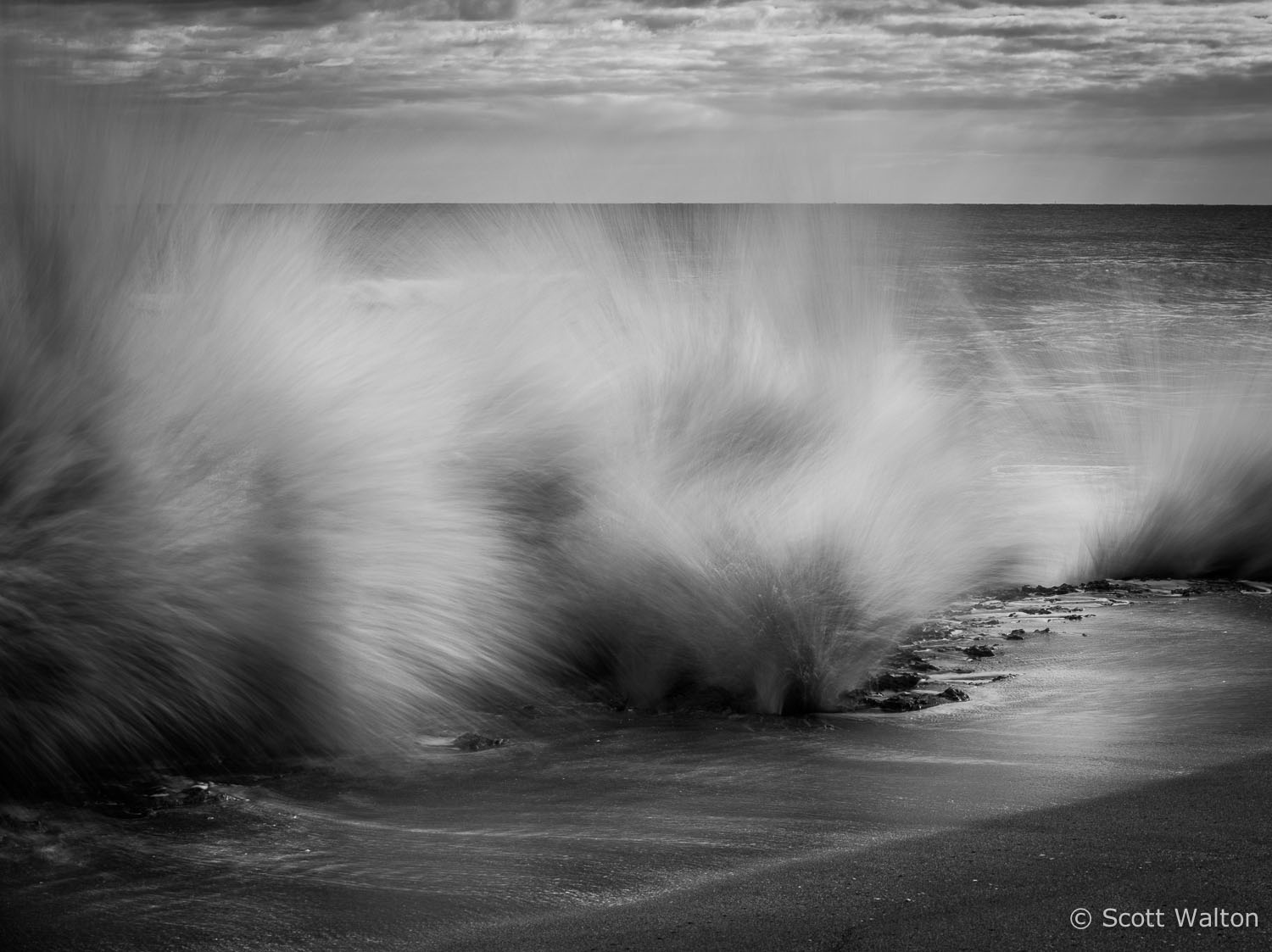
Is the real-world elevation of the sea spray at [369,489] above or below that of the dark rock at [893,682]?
above

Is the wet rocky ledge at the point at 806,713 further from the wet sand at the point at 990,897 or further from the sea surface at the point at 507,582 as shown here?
the wet sand at the point at 990,897

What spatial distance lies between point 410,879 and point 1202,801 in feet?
4.40

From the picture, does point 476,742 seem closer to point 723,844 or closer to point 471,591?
point 471,591

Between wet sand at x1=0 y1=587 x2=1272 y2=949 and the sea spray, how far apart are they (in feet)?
0.76

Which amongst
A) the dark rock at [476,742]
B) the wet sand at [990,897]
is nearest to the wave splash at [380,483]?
the dark rock at [476,742]

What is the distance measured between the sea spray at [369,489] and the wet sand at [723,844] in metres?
0.23

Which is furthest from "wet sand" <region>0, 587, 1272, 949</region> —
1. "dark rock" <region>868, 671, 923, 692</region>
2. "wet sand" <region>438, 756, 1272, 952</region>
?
"dark rock" <region>868, 671, 923, 692</region>

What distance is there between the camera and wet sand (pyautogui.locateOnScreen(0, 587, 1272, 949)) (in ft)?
5.77

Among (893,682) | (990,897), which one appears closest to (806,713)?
(893,682)

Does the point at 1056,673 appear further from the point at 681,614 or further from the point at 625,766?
the point at 625,766

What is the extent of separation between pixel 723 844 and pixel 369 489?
47.1 inches

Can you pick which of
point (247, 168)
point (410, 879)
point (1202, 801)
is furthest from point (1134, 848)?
point (247, 168)

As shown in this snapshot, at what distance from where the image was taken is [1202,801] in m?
2.18

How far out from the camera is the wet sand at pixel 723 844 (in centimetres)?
176
